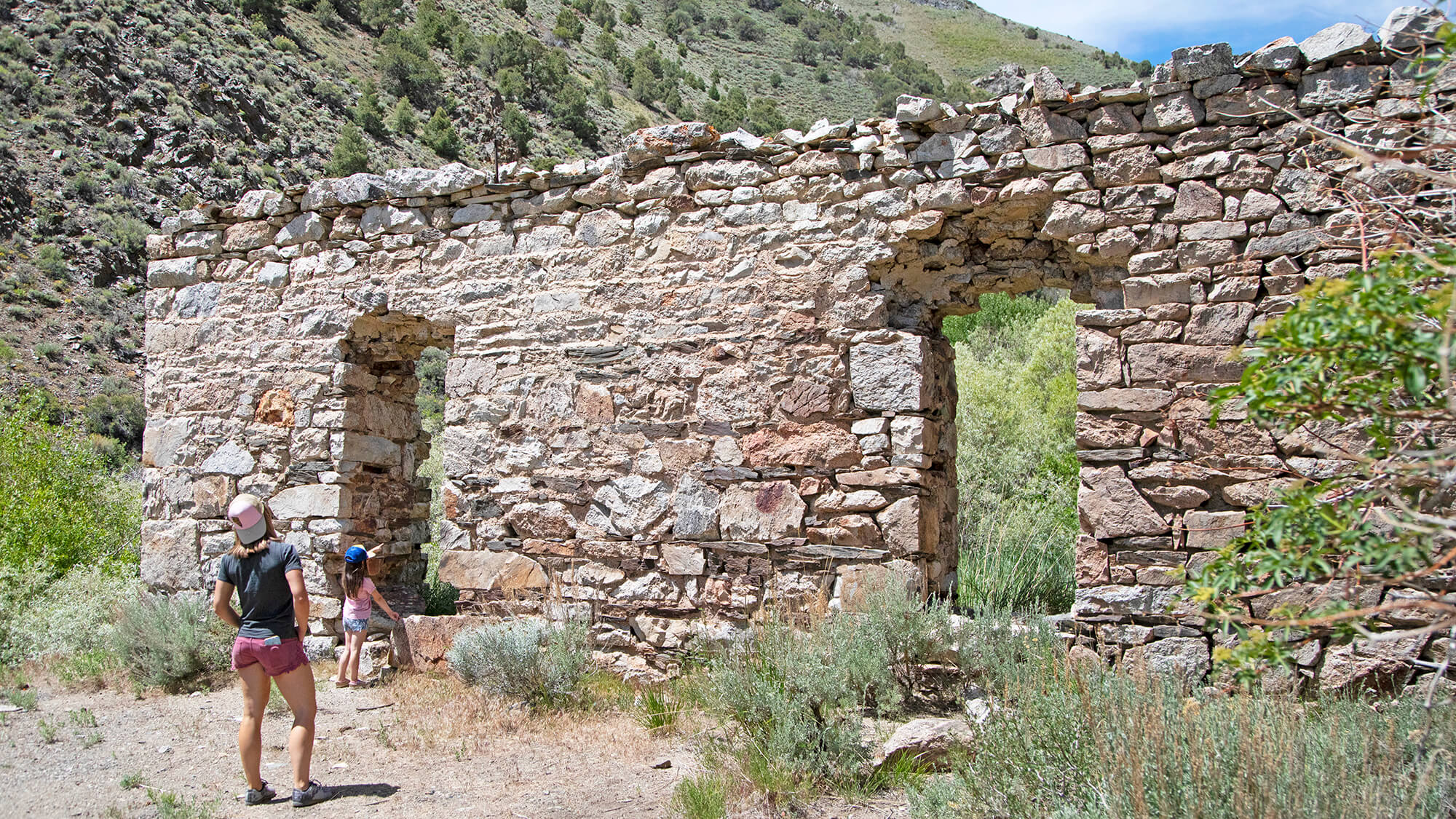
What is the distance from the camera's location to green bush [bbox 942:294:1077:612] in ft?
20.0

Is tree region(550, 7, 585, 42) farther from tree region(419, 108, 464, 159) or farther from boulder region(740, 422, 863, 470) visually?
boulder region(740, 422, 863, 470)

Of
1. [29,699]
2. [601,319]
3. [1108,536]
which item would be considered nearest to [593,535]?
[601,319]

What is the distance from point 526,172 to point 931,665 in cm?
373

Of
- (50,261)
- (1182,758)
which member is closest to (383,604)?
(1182,758)

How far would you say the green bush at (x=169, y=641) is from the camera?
20.0 feet

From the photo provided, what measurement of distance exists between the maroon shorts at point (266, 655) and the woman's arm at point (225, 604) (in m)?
0.11

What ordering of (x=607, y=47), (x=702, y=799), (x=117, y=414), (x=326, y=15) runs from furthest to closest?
(x=607, y=47) → (x=326, y=15) → (x=117, y=414) → (x=702, y=799)

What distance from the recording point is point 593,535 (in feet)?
18.9

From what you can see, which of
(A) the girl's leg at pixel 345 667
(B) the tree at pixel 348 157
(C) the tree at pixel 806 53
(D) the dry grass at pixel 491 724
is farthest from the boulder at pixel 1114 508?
Answer: (C) the tree at pixel 806 53

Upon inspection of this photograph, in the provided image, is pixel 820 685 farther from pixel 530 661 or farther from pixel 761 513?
pixel 530 661

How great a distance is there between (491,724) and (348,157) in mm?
19986

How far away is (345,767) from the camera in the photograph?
464cm

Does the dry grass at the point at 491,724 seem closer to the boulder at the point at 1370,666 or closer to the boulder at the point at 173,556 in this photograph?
the boulder at the point at 173,556

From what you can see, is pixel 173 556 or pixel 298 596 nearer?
pixel 298 596
